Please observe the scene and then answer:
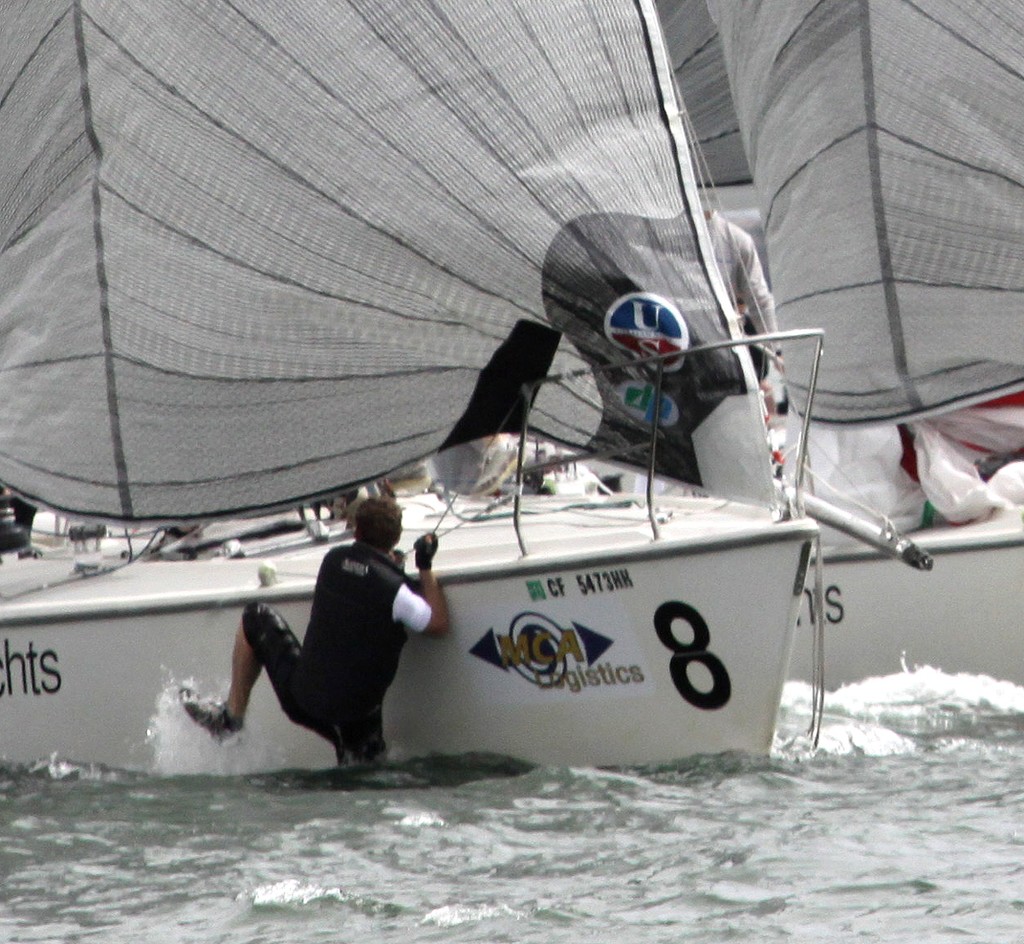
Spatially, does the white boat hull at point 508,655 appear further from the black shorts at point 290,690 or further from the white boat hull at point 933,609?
the white boat hull at point 933,609

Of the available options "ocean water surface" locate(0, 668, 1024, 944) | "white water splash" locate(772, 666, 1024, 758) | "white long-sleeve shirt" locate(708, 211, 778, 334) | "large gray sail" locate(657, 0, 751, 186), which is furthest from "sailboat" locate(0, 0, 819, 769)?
"large gray sail" locate(657, 0, 751, 186)

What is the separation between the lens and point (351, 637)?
6.41 metres

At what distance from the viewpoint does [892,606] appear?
783 cm

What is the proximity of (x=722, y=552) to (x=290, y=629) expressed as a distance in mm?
1383

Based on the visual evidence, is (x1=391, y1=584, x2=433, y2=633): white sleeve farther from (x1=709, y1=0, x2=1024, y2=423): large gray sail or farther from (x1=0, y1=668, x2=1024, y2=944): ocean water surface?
(x1=709, y1=0, x2=1024, y2=423): large gray sail

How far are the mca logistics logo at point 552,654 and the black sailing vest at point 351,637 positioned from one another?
11.7 inches

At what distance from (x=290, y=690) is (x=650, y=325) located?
1.53m

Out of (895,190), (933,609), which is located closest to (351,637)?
(933,609)

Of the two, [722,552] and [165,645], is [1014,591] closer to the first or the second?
[722,552]

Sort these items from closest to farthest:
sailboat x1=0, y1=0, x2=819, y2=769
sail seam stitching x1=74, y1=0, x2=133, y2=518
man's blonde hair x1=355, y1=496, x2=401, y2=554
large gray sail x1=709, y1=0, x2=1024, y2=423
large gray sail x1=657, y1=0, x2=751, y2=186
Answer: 1. sailboat x1=0, y1=0, x2=819, y2=769
2. man's blonde hair x1=355, y1=496, x2=401, y2=554
3. sail seam stitching x1=74, y1=0, x2=133, y2=518
4. large gray sail x1=709, y1=0, x2=1024, y2=423
5. large gray sail x1=657, y1=0, x2=751, y2=186

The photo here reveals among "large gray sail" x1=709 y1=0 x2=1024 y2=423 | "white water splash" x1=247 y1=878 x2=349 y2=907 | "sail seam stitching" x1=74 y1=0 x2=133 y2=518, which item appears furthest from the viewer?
"large gray sail" x1=709 y1=0 x2=1024 y2=423

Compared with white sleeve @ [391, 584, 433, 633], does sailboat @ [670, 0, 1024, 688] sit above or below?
above

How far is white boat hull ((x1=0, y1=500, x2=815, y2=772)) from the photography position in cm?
625

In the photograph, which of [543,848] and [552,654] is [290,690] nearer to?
[552,654]
